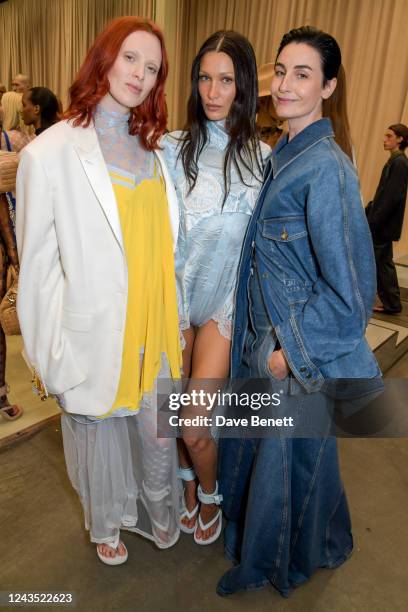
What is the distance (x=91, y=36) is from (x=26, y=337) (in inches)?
334

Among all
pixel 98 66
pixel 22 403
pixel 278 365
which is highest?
pixel 98 66

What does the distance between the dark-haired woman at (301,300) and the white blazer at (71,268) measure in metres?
0.43

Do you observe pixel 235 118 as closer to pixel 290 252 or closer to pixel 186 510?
pixel 290 252

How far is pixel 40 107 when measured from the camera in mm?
2838

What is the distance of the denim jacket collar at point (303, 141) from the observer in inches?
49.7

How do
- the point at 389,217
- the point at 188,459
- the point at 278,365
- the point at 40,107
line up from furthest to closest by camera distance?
the point at 389,217 → the point at 40,107 → the point at 188,459 → the point at 278,365

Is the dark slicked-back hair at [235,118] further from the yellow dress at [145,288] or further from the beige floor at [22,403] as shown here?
the beige floor at [22,403]

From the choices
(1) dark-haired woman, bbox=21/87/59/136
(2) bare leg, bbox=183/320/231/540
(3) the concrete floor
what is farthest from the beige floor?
(1) dark-haired woman, bbox=21/87/59/136

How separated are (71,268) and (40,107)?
2.05 m

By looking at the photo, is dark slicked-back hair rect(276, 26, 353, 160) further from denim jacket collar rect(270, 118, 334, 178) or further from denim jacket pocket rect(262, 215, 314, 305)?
denim jacket pocket rect(262, 215, 314, 305)

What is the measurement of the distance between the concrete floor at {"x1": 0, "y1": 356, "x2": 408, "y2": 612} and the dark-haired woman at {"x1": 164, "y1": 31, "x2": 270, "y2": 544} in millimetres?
468

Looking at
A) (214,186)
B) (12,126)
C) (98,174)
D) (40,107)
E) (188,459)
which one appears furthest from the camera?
(12,126)
